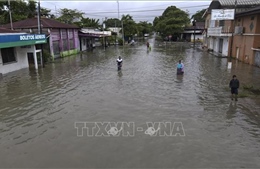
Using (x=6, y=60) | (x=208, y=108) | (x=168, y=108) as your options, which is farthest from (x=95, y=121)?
(x=6, y=60)

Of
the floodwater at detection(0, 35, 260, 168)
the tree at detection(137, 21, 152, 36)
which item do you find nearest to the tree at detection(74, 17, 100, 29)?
the tree at detection(137, 21, 152, 36)

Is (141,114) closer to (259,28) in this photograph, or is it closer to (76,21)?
(259,28)

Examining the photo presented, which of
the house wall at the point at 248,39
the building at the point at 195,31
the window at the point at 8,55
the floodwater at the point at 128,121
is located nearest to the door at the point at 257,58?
the house wall at the point at 248,39

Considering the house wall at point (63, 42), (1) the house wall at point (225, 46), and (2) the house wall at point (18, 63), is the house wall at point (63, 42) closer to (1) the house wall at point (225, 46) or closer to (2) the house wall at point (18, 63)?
(2) the house wall at point (18, 63)

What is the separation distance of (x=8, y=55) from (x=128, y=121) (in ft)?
53.7

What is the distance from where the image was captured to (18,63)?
75.0 feet

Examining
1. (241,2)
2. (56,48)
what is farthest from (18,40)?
(241,2)

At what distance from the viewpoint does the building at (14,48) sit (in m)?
19.2

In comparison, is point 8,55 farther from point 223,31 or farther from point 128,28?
point 128,28

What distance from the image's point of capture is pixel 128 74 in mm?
20750

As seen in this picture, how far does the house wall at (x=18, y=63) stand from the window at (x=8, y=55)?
321mm

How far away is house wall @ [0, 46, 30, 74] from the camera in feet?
68.2

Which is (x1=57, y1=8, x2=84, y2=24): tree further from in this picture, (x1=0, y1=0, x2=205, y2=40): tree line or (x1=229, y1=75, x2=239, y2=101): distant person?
(x1=229, y1=75, x2=239, y2=101): distant person

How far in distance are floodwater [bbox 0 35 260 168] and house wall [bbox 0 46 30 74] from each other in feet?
12.0
